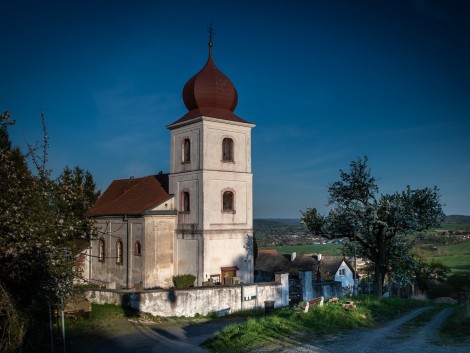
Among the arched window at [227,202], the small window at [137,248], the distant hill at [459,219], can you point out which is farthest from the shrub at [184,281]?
the distant hill at [459,219]

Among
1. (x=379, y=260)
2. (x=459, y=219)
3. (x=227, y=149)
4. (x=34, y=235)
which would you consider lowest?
(x=459, y=219)

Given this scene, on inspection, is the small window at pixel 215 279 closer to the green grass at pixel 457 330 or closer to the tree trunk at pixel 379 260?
the tree trunk at pixel 379 260

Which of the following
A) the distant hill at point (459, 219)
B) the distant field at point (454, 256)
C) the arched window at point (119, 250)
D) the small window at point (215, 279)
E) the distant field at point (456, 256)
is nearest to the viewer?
the small window at point (215, 279)

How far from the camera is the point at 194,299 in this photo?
23672 mm

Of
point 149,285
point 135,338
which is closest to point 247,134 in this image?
point 149,285

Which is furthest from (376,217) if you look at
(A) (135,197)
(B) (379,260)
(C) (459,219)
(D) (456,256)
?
(C) (459,219)

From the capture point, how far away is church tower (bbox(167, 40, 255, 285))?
29.1 meters

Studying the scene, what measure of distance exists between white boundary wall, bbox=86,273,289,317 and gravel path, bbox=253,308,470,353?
30.4 ft

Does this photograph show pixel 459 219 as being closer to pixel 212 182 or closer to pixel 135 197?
pixel 135 197

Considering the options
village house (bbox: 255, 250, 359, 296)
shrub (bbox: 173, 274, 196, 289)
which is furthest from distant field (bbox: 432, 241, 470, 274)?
shrub (bbox: 173, 274, 196, 289)

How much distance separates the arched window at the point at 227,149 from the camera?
3056cm

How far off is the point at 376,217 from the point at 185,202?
11.7 meters

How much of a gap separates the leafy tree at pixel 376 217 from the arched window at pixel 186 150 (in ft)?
27.1

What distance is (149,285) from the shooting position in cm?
2934
